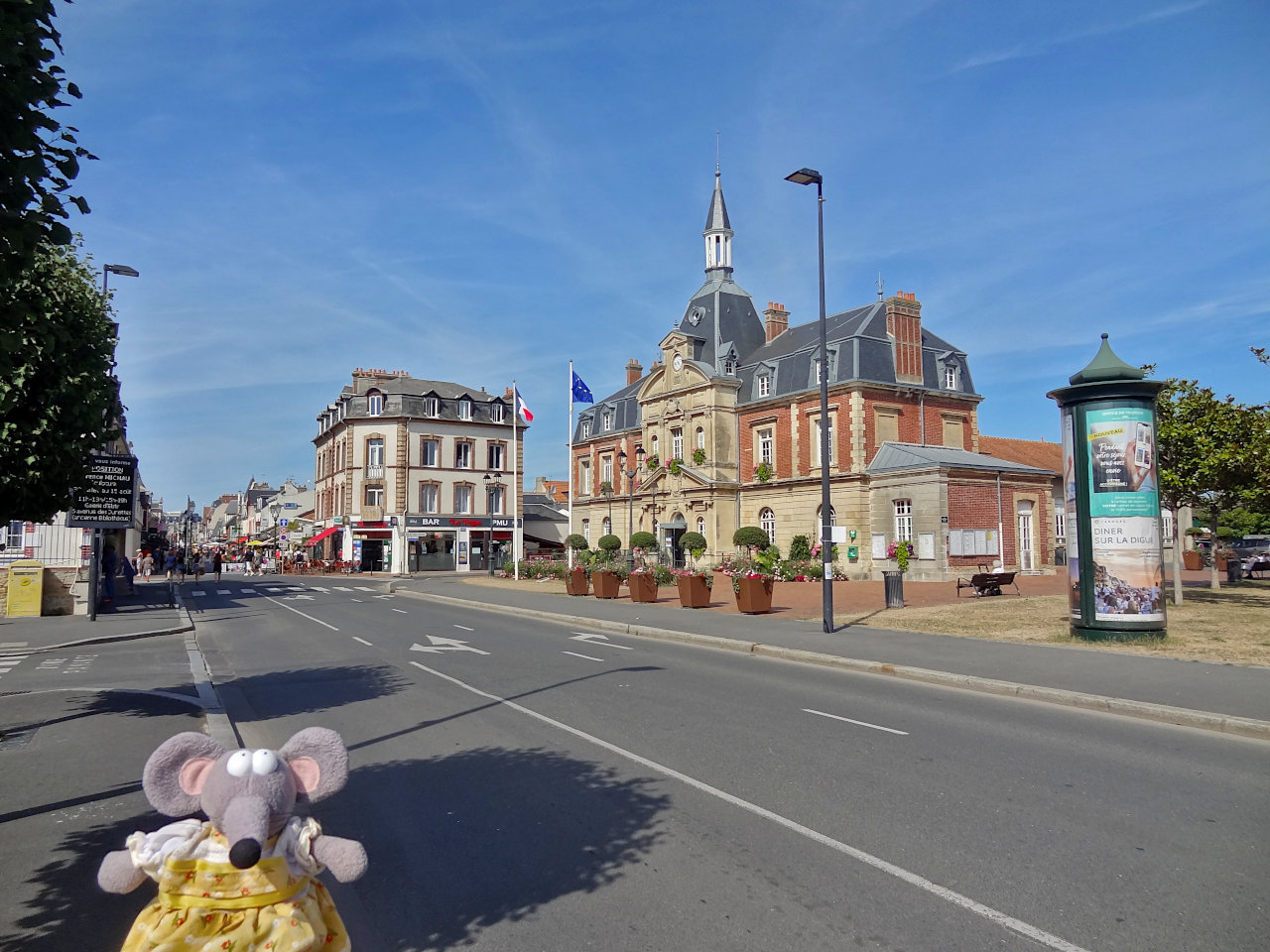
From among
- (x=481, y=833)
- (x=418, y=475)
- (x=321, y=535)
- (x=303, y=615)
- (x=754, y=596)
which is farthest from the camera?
(x=321, y=535)

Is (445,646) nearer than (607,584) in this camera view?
Yes

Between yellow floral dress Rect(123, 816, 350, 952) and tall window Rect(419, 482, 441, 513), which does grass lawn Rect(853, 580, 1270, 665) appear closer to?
yellow floral dress Rect(123, 816, 350, 952)

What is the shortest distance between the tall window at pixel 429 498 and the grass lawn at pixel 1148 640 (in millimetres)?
41290

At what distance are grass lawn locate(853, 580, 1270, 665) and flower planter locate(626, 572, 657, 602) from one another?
6.87m

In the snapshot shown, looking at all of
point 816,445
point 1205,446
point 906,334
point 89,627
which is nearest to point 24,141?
point 89,627

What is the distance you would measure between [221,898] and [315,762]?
460 millimetres

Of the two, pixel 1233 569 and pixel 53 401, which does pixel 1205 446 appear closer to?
pixel 1233 569

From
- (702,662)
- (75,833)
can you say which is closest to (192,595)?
(702,662)

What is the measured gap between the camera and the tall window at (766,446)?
4591 centimetres

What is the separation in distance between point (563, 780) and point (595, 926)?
248cm

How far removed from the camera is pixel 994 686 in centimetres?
1088

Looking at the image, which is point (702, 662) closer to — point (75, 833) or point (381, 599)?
point (75, 833)

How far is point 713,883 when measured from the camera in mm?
4609

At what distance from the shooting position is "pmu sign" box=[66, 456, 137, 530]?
2048 centimetres
